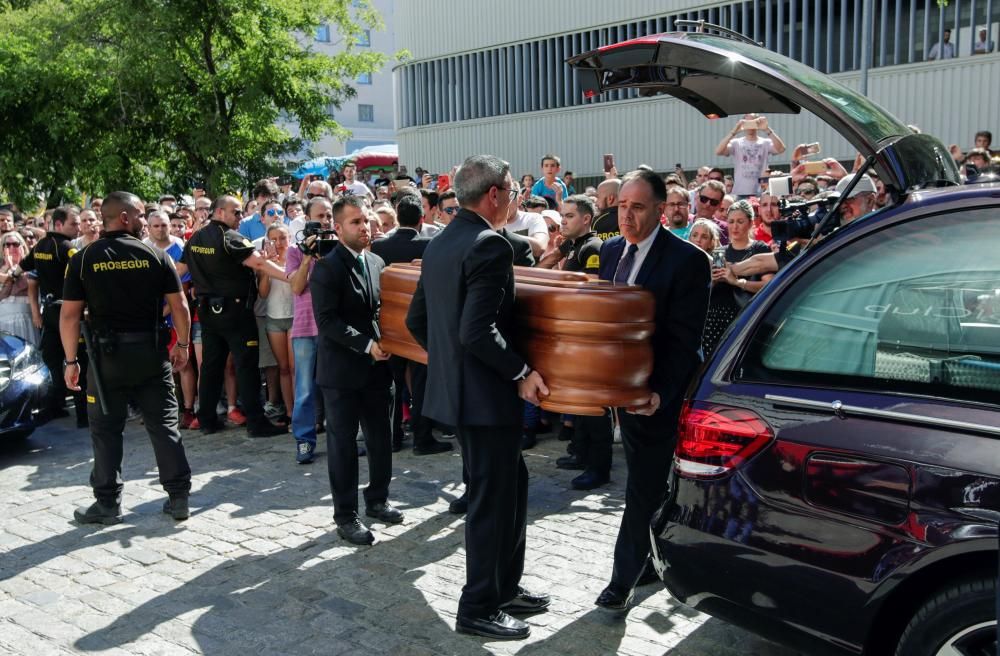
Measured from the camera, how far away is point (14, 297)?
32.7 ft

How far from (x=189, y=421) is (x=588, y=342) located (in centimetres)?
601

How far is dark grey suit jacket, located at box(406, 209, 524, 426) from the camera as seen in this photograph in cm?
401

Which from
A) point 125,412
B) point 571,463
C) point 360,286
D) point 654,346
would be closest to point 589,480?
point 571,463

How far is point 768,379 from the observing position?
10.8ft

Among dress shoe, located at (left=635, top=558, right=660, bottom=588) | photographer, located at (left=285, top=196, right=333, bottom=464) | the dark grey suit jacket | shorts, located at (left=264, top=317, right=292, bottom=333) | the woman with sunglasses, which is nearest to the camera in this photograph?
the dark grey suit jacket

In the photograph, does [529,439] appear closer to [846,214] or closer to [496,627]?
[846,214]

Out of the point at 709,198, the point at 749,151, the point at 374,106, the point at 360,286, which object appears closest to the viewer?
the point at 360,286

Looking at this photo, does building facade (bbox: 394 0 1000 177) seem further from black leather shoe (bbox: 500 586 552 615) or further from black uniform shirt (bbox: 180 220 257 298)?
black leather shoe (bbox: 500 586 552 615)

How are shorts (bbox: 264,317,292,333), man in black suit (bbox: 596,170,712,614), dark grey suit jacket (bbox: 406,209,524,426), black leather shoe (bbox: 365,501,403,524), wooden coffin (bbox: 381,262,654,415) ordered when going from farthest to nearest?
shorts (bbox: 264,317,292,333) → black leather shoe (bbox: 365,501,403,524) → man in black suit (bbox: 596,170,712,614) → dark grey suit jacket (bbox: 406,209,524,426) → wooden coffin (bbox: 381,262,654,415)

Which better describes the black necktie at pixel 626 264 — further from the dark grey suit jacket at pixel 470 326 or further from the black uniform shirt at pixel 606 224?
the black uniform shirt at pixel 606 224

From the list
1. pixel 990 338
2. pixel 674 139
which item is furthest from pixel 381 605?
pixel 674 139

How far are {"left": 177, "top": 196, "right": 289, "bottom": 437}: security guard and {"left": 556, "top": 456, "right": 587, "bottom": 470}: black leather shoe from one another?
275 centimetres

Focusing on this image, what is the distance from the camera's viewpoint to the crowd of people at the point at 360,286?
447 cm

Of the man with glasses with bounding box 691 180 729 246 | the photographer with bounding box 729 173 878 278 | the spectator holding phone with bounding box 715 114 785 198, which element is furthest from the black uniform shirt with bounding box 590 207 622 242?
the spectator holding phone with bounding box 715 114 785 198
